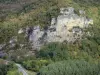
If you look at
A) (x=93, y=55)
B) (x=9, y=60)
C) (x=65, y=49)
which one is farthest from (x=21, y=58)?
(x=93, y=55)

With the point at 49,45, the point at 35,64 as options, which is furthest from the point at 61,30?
the point at 35,64

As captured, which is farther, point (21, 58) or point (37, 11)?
point (37, 11)

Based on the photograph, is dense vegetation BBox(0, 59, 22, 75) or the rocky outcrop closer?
dense vegetation BBox(0, 59, 22, 75)

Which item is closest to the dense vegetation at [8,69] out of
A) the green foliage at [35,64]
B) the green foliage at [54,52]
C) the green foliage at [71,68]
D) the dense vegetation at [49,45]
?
the dense vegetation at [49,45]

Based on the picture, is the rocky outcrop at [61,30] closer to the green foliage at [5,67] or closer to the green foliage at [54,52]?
the green foliage at [54,52]

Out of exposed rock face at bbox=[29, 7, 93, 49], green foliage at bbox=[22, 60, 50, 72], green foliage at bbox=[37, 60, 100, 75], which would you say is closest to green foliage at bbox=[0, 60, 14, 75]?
green foliage at bbox=[22, 60, 50, 72]

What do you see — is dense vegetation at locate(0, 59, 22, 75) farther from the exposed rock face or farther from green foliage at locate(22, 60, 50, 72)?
the exposed rock face

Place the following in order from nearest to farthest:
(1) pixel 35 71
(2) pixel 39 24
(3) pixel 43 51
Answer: (1) pixel 35 71, (3) pixel 43 51, (2) pixel 39 24

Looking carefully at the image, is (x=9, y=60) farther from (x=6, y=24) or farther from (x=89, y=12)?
(x=89, y=12)
